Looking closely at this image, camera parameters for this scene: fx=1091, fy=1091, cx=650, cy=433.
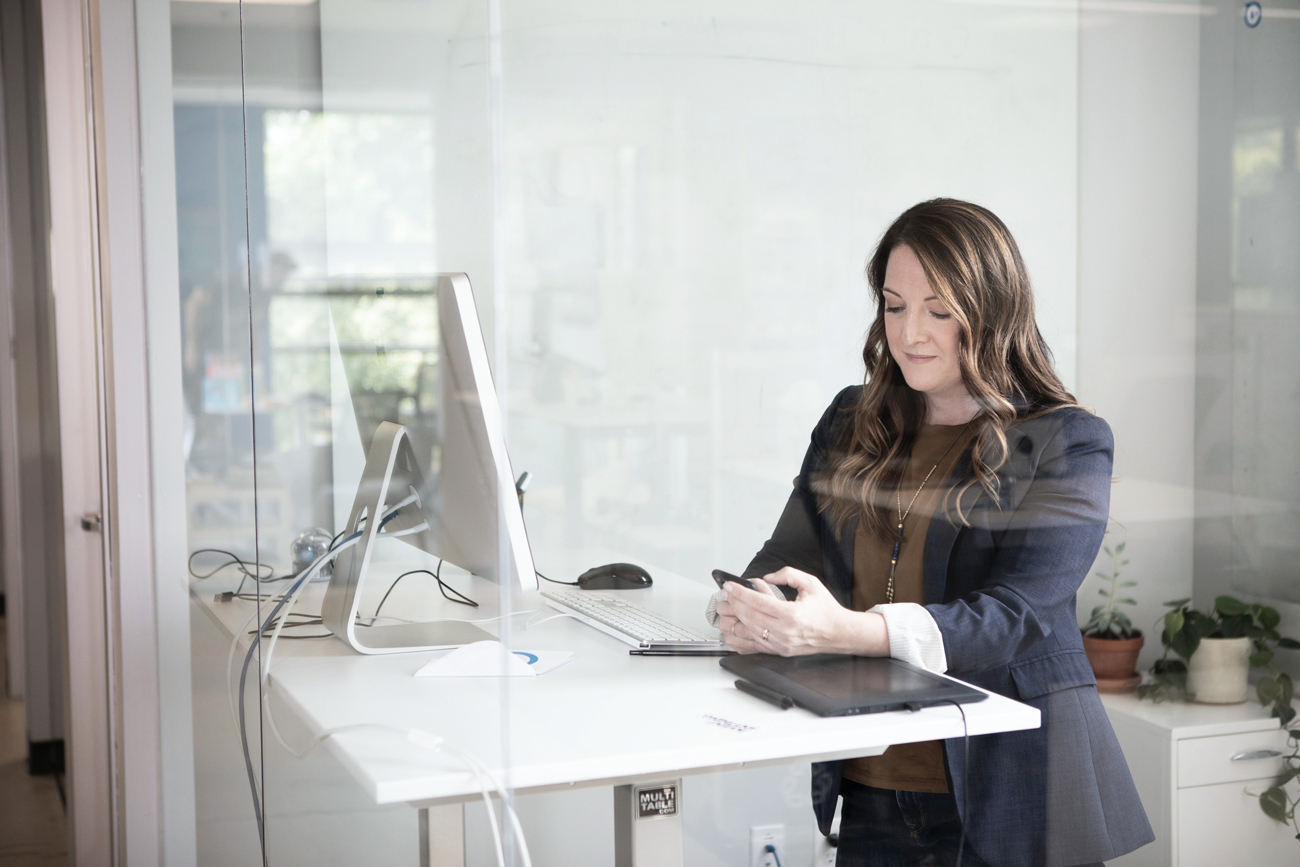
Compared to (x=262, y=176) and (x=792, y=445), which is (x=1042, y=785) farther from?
(x=262, y=176)

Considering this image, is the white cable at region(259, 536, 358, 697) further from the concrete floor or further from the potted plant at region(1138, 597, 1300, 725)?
the concrete floor

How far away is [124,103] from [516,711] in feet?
4.94

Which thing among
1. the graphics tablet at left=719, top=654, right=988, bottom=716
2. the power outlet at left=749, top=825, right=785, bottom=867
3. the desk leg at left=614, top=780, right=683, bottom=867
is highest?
the graphics tablet at left=719, top=654, right=988, bottom=716

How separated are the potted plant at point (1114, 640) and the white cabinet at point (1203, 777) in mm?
17

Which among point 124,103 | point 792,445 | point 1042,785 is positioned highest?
point 124,103

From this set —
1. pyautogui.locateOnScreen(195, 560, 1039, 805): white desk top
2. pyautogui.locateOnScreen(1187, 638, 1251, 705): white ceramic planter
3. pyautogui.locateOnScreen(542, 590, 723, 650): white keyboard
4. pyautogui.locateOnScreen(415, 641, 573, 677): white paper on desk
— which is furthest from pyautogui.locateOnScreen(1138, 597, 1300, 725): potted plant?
pyautogui.locateOnScreen(415, 641, 573, 677): white paper on desk

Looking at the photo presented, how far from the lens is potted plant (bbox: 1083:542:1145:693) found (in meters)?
0.97

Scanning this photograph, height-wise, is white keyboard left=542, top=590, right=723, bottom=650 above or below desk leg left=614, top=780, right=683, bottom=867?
above

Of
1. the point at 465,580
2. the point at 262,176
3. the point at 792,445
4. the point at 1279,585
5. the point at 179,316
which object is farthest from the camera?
the point at 179,316

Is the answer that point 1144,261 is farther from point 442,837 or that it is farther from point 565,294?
point 442,837

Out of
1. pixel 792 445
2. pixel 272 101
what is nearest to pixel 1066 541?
pixel 792 445

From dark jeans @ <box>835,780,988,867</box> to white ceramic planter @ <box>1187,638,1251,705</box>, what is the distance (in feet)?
0.98

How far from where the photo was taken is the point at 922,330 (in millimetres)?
1099

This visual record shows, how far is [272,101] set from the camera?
4.34 ft
